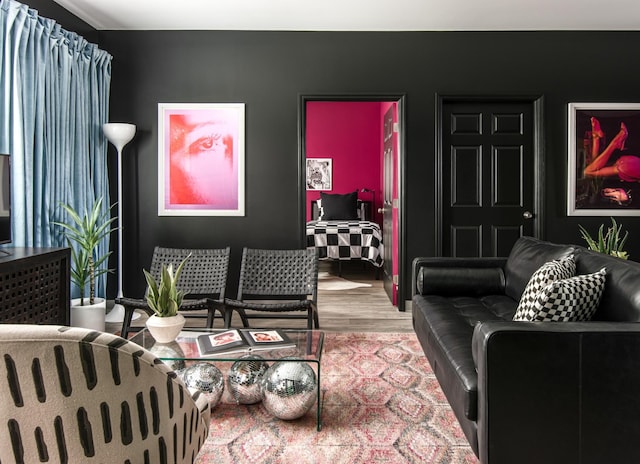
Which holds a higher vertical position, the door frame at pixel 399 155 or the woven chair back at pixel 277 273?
the door frame at pixel 399 155

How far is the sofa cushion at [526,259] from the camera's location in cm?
282

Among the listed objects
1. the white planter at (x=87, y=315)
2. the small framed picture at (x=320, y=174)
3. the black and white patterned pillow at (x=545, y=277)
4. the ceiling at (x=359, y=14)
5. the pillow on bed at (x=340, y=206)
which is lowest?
the white planter at (x=87, y=315)

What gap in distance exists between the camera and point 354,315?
4664 mm

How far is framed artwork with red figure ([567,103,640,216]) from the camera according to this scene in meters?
4.71

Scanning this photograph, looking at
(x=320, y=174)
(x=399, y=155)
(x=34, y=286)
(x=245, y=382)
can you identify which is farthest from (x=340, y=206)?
(x=245, y=382)

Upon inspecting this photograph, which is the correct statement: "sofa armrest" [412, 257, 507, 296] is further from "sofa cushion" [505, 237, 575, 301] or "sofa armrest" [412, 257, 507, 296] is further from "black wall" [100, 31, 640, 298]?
"black wall" [100, 31, 640, 298]

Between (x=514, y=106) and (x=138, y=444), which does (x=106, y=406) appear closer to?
(x=138, y=444)

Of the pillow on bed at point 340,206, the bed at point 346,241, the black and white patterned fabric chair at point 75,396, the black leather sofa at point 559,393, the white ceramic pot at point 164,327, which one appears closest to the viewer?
the black and white patterned fabric chair at point 75,396

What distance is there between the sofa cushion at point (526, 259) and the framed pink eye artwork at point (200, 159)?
246cm

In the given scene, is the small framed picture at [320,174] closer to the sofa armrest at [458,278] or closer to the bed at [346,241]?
the bed at [346,241]

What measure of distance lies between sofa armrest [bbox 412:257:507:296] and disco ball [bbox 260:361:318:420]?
1250mm

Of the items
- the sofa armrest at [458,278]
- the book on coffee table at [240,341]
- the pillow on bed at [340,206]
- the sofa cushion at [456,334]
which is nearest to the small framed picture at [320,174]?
the pillow on bed at [340,206]

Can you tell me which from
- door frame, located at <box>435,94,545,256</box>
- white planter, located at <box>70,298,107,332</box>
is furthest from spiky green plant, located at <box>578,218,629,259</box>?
white planter, located at <box>70,298,107,332</box>

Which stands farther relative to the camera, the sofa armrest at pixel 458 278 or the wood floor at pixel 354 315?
the wood floor at pixel 354 315
